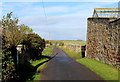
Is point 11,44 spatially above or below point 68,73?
above

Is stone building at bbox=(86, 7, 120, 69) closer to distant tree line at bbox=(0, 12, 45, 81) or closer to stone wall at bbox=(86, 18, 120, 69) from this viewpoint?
stone wall at bbox=(86, 18, 120, 69)

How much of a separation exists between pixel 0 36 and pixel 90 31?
19.1 m

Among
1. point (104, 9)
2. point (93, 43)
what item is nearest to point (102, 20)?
point (104, 9)

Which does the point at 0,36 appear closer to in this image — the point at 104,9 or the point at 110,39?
the point at 110,39

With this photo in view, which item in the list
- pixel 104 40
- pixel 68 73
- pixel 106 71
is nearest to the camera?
pixel 68 73

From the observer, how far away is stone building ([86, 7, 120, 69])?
1632 cm

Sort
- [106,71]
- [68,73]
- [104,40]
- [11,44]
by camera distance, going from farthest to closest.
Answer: [104,40] < [106,71] < [68,73] < [11,44]

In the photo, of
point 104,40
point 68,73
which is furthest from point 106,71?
point 104,40

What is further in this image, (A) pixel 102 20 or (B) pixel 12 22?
(A) pixel 102 20

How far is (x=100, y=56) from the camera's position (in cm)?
2119

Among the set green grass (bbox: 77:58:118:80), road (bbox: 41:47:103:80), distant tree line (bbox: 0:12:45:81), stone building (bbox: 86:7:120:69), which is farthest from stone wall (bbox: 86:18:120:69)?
distant tree line (bbox: 0:12:45:81)

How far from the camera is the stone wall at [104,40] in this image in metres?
16.3

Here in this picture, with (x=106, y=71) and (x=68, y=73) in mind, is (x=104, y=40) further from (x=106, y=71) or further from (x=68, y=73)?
(x=68, y=73)

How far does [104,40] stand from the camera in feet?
65.8
